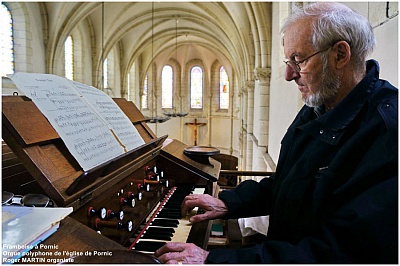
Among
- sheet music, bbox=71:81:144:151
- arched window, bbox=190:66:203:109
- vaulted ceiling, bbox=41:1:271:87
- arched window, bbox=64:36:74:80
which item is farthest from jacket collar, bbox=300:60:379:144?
arched window, bbox=190:66:203:109

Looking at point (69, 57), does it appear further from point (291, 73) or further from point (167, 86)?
point (291, 73)

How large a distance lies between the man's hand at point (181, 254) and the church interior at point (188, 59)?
1.35 ft

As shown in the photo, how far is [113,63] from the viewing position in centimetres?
1480

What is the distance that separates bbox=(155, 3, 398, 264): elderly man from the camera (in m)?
0.89

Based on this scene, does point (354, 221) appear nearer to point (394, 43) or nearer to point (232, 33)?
point (394, 43)

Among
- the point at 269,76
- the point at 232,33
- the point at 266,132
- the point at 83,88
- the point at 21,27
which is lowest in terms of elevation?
the point at 266,132

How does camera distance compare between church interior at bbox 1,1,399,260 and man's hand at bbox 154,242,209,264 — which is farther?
church interior at bbox 1,1,399,260

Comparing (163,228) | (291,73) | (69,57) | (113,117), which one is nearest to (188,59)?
(69,57)

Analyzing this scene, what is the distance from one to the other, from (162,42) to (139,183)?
16.6 m

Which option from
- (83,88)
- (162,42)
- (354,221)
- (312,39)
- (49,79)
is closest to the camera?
(354,221)

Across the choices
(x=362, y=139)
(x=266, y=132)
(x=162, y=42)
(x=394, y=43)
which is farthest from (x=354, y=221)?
(x=162, y=42)

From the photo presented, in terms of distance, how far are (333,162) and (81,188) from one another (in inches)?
36.3

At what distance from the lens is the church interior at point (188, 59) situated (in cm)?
546

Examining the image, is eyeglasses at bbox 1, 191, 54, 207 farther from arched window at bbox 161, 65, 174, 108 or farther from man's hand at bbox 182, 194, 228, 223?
arched window at bbox 161, 65, 174, 108
